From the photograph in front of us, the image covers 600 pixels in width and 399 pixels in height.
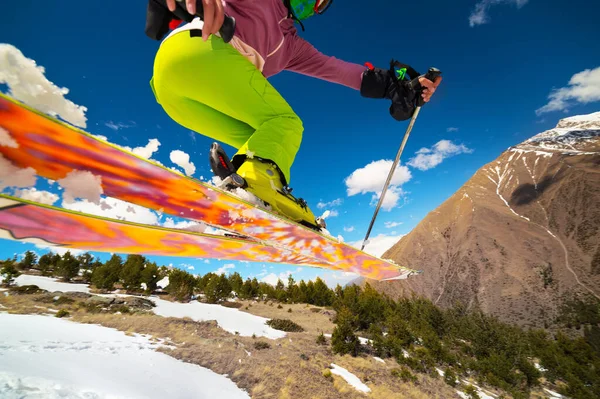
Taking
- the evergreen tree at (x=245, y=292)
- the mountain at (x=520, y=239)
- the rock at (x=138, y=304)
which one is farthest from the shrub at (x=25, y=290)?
the mountain at (x=520, y=239)

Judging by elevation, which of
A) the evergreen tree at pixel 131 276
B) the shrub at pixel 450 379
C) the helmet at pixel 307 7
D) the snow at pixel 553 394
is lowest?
the snow at pixel 553 394

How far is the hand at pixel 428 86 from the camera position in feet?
8.06

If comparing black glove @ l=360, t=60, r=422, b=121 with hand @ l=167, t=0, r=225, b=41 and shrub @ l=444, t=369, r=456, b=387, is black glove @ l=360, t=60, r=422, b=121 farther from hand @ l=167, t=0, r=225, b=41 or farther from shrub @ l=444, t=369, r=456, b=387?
shrub @ l=444, t=369, r=456, b=387

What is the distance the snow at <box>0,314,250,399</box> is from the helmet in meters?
11.4

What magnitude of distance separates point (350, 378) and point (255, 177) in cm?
2320

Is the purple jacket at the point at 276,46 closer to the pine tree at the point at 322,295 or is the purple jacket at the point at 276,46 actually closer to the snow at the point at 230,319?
the snow at the point at 230,319

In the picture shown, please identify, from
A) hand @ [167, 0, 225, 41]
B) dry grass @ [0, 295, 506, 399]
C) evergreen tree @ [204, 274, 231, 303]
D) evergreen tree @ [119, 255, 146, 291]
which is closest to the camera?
hand @ [167, 0, 225, 41]

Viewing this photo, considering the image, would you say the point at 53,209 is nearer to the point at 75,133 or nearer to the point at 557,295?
the point at 75,133

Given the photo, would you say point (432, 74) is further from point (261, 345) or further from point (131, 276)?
point (131, 276)

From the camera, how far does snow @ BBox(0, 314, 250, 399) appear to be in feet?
27.7

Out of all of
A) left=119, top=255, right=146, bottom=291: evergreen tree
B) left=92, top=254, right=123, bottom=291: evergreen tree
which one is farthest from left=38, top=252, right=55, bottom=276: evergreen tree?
left=119, top=255, right=146, bottom=291: evergreen tree

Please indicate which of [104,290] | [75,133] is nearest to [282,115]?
[75,133]

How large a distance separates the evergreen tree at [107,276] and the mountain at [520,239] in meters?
95.5

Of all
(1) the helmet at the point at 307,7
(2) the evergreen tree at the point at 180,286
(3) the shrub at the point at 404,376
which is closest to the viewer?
(1) the helmet at the point at 307,7
